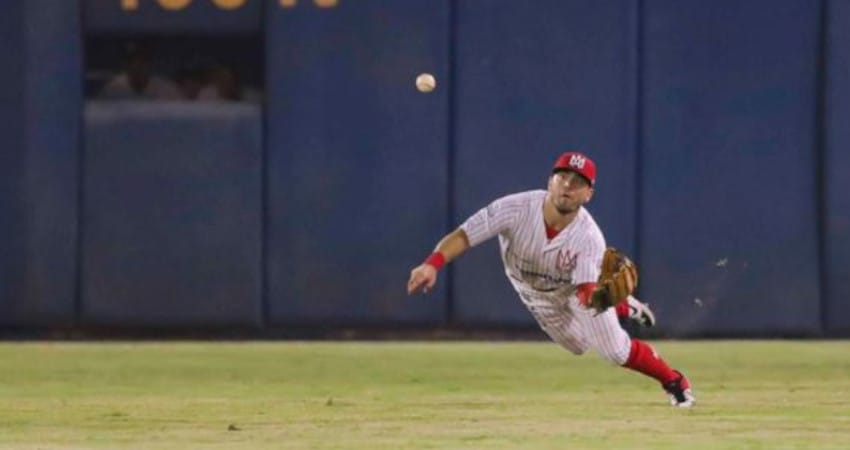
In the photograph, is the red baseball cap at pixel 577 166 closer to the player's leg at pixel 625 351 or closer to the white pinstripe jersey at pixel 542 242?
the white pinstripe jersey at pixel 542 242

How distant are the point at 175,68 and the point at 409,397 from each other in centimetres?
472

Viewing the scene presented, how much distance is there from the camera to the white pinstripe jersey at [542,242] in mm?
11969

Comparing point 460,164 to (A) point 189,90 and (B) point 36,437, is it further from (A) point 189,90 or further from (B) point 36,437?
(B) point 36,437

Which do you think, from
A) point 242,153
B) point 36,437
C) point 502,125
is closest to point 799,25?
point 502,125

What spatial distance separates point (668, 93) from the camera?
16641 mm

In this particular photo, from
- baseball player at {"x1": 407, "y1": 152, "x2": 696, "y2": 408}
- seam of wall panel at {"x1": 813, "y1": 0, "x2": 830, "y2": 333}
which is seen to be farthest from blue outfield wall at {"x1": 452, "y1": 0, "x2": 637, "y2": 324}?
baseball player at {"x1": 407, "y1": 152, "x2": 696, "y2": 408}

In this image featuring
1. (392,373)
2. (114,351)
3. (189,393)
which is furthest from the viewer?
(114,351)

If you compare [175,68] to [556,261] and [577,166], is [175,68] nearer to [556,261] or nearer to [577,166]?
[556,261]

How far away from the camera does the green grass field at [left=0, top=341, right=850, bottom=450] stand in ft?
34.6

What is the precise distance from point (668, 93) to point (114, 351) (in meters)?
3.91

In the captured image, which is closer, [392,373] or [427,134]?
[392,373]

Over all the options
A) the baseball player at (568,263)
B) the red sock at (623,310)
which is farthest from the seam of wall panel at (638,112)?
the baseball player at (568,263)

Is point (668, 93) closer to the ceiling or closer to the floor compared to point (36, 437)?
closer to the ceiling

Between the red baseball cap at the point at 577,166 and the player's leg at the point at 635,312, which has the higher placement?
the red baseball cap at the point at 577,166
